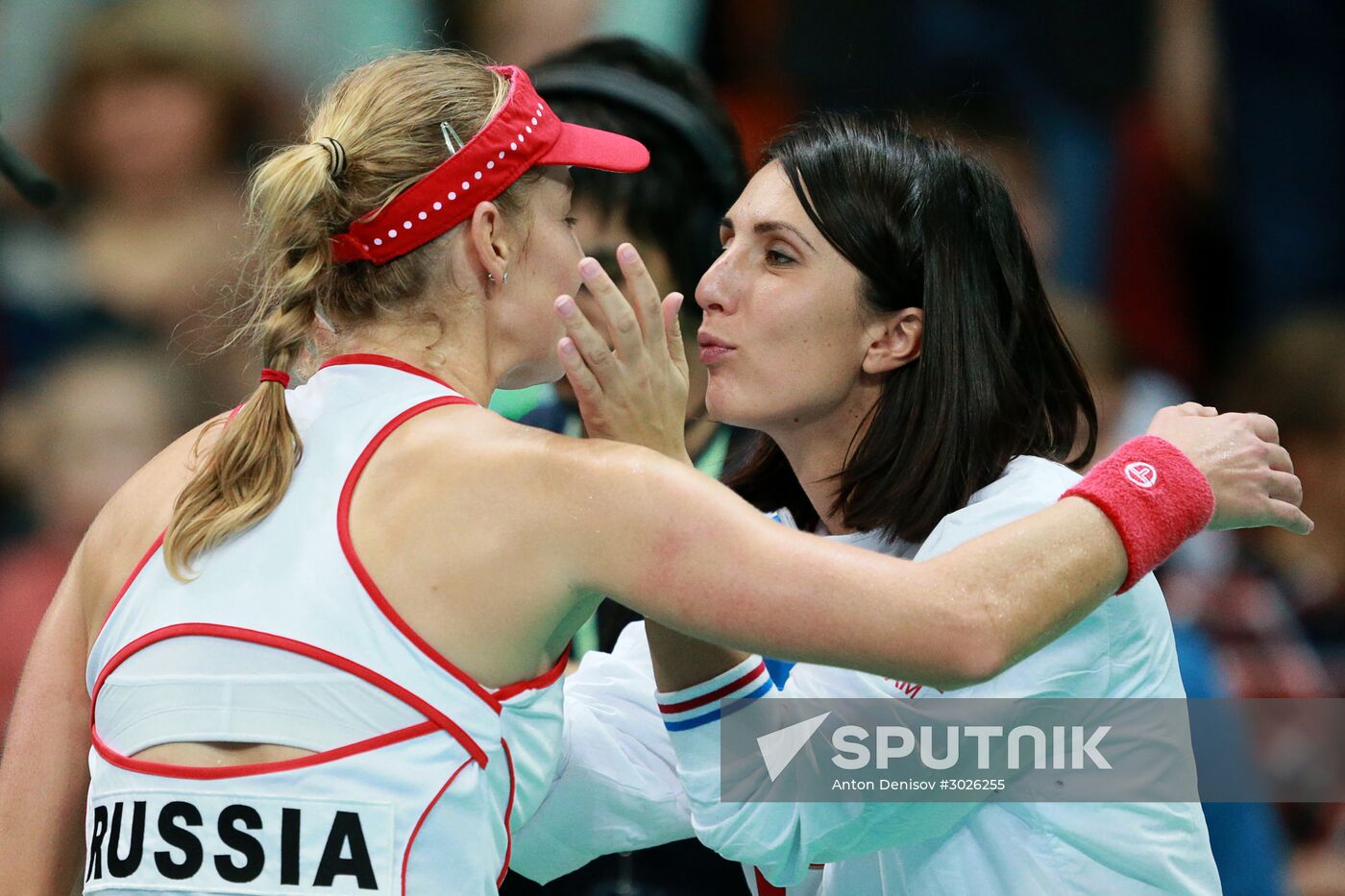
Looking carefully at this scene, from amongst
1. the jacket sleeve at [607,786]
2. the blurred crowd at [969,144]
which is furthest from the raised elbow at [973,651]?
the blurred crowd at [969,144]

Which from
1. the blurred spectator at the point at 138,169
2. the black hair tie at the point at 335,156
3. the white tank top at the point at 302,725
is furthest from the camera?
the blurred spectator at the point at 138,169

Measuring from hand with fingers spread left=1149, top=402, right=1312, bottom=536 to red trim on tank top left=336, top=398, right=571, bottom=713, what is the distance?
0.96 metres

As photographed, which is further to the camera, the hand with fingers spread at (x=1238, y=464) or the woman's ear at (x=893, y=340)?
the woman's ear at (x=893, y=340)

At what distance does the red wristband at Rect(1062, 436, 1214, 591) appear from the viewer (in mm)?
2004

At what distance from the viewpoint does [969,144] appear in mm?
4129

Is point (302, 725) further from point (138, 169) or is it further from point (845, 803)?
point (138, 169)

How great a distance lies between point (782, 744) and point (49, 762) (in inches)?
40.3

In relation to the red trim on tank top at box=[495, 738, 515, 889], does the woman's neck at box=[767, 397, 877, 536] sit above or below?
above

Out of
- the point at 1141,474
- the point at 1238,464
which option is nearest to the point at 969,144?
the point at 1238,464

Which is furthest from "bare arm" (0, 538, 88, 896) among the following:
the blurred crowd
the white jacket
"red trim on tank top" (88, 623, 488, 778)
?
the blurred crowd

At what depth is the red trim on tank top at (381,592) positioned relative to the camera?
181 centimetres

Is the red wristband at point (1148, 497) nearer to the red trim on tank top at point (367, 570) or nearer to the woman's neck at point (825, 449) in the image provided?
the woman's neck at point (825, 449)

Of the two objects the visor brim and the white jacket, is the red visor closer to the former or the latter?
the visor brim

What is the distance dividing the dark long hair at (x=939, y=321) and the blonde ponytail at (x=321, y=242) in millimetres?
673
